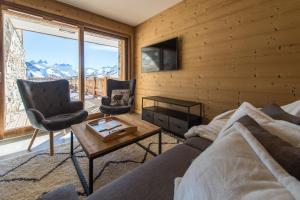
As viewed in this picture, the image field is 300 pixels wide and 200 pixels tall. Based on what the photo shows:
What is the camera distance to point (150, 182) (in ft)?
2.72

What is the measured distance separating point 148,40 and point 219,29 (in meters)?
1.77

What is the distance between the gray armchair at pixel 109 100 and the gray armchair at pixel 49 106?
19.5 inches

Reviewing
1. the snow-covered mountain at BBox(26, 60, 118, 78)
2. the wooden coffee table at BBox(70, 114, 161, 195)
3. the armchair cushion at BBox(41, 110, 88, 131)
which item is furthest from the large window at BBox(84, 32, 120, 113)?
the wooden coffee table at BBox(70, 114, 161, 195)

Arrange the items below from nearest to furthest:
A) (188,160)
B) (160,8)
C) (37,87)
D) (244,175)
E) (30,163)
A: (244,175), (188,160), (30,163), (37,87), (160,8)

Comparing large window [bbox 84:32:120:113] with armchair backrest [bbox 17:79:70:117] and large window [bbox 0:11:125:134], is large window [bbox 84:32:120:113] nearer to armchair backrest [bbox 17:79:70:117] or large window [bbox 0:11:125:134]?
large window [bbox 0:11:125:134]

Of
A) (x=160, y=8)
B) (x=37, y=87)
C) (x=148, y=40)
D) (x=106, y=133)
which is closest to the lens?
(x=106, y=133)

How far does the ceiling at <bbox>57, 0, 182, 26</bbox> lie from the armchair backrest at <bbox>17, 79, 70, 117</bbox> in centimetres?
159

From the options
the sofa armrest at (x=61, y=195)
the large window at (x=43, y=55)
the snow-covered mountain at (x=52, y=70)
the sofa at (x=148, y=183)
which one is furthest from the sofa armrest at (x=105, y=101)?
Result: the sofa armrest at (x=61, y=195)

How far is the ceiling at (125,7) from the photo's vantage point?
294cm

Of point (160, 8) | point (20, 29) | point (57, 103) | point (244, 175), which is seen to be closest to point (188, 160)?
point (244, 175)

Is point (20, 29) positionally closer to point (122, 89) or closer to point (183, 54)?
point (122, 89)

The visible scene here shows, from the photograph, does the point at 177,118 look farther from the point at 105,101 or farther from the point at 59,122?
the point at 59,122

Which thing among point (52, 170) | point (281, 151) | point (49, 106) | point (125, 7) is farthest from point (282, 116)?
point (125, 7)

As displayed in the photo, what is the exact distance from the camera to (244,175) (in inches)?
18.2
